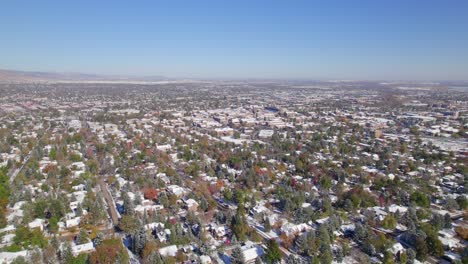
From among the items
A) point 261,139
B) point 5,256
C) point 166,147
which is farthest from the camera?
point 261,139

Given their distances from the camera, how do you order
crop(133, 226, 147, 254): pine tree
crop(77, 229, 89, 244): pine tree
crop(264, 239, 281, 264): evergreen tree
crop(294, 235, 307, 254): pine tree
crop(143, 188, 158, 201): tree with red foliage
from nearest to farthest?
crop(264, 239, 281, 264): evergreen tree
crop(133, 226, 147, 254): pine tree
crop(294, 235, 307, 254): pine tree
crop(77, 229, 89, 244): pine tree
crop(143, 188, 158, 201): tree with red foliage

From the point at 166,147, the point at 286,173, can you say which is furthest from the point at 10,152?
the point at 286,173

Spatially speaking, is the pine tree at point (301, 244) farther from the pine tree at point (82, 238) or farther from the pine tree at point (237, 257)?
the pine tree at point (82, 238)

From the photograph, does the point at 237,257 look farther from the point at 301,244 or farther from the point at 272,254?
the point at 301,244

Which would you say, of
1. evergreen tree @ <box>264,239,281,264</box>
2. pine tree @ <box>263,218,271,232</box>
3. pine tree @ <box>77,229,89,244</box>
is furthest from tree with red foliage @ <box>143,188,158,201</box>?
evergreen tree @ <box>264,239,281,264</box>

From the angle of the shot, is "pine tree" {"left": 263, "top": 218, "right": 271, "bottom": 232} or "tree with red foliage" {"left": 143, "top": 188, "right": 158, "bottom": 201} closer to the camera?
"pine tree" {"left": 263, "top": 218, "right": 271, "bottom": 232}

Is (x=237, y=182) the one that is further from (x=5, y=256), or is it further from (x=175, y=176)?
(x=5, y=256)

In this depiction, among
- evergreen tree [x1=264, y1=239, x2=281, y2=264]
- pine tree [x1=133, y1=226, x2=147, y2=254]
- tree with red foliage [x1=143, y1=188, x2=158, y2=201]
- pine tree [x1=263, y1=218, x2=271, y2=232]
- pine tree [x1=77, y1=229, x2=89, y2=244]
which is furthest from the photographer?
tree with red foliage [x1=143, y1=188, x2=158, y2=201]

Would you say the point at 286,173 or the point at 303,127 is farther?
the point at 303,127

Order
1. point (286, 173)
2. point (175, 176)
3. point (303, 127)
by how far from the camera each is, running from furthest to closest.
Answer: point (303, 127)
point (286, 173)
point (175, 176)

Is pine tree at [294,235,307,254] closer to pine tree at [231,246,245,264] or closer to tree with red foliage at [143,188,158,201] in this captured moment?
pine tree at [231,246,245,264]

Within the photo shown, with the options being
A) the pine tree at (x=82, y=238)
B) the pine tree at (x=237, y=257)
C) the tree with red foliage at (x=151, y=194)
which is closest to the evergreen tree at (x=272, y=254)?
the pine tree at (x=237, y=257)
